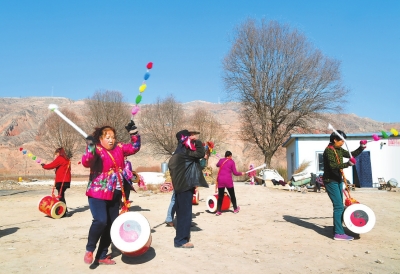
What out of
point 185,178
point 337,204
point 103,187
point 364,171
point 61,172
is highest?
point 364,171

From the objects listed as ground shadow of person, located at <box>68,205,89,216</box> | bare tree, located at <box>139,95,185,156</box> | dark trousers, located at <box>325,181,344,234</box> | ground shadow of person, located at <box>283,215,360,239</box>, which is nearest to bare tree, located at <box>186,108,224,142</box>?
bare tree, located at <box>139,95,185,156</box>

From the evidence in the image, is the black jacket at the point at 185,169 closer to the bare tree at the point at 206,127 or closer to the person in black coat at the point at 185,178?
the person in black coat at the point at 185,178

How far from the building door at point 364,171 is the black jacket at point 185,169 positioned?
742 inches

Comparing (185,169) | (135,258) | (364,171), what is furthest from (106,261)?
(364,171)

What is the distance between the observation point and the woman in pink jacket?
532cm

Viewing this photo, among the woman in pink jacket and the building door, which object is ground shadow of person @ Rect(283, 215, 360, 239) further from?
the building door

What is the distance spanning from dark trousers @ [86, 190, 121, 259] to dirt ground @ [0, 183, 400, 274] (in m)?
0.29

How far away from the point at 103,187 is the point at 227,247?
2.46 metres

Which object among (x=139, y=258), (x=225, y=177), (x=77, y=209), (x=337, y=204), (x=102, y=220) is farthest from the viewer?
(x=77, y=209)

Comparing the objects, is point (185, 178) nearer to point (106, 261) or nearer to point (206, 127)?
point (106, 261)

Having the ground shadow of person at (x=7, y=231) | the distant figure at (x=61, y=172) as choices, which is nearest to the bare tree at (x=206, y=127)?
the distant figure at (x=61, y=172)

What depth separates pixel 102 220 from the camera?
5.29 metres

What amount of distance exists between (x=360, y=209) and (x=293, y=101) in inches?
1101

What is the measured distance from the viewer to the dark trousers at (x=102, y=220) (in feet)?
17.4
